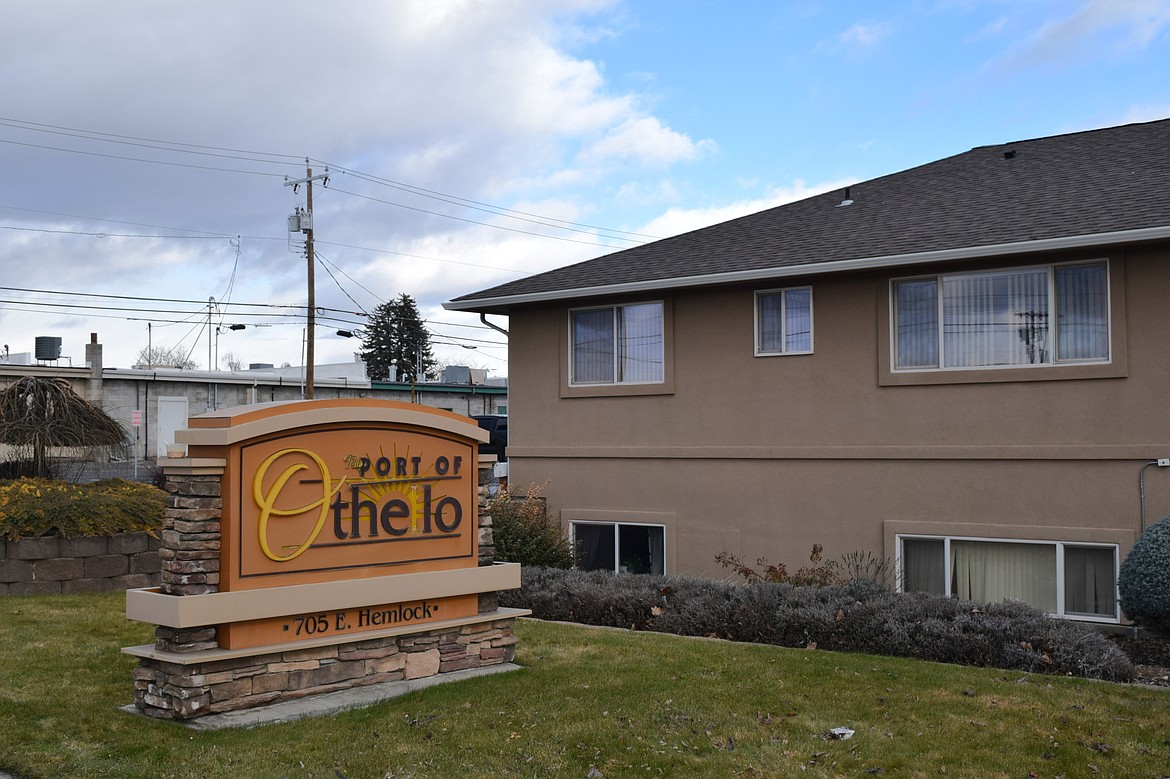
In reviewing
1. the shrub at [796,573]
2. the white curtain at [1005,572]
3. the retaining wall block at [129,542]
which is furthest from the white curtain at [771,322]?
A: the retaining wall block at [129,542]

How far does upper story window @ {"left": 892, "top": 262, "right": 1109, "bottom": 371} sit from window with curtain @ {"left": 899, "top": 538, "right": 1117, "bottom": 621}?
2.16m

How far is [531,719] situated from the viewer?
7719mm

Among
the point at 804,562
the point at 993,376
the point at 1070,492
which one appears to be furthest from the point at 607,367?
the point at 1070,492

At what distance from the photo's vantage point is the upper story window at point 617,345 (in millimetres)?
15922

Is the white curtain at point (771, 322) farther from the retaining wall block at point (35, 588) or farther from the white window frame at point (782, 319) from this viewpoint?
the retaining wall block at point (35, 588)

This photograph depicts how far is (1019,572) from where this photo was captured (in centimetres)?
1302

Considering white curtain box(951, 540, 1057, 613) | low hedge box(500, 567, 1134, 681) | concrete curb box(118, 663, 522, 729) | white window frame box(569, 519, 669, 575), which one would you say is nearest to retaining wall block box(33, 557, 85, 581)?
low hedge box(500, 567, 1134, 681)

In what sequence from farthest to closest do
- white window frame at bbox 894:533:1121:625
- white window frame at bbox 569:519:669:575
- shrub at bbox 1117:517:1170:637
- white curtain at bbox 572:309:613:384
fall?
white curtain at bbox 572:309:613:384 → white window frame at bbox 569:519:669:575 → white window frame at bbox 894:533:1121:625 → shrub at bbox 1117:517:1170:637

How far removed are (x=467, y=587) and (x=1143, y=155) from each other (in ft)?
36.6

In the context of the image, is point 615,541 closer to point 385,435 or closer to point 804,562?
point 804,562

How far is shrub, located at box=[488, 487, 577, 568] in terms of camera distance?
14867mm

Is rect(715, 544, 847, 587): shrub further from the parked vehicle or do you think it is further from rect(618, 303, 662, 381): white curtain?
the parked vehicle

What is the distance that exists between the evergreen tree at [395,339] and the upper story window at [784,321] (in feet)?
193

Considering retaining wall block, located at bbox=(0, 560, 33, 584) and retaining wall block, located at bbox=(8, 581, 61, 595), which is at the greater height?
retaining wall block, located at bbox=(0, 560, 33, 584)
